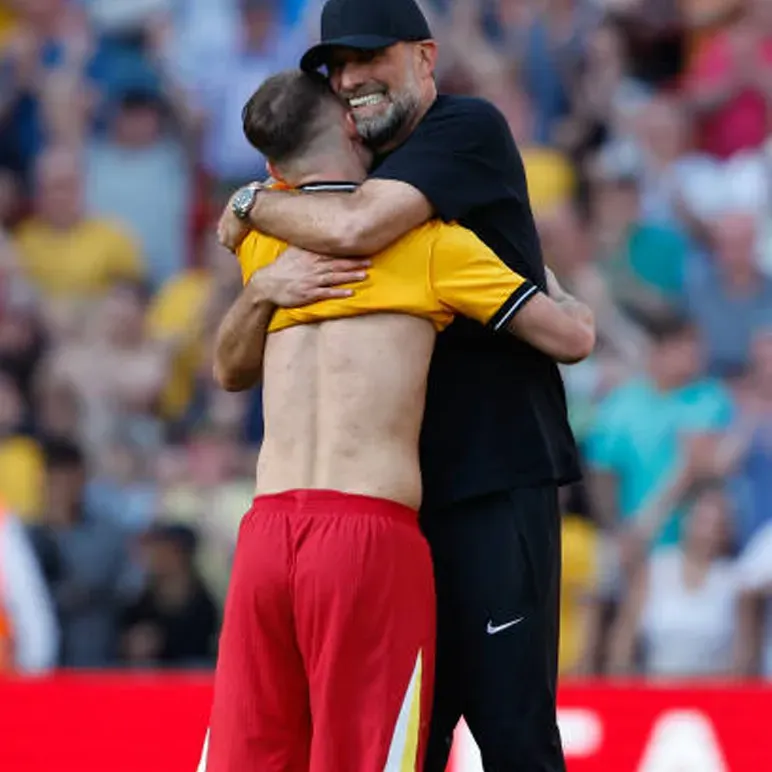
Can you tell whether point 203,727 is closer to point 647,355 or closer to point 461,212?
point 461,212

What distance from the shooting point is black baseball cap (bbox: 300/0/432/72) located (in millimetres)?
4770

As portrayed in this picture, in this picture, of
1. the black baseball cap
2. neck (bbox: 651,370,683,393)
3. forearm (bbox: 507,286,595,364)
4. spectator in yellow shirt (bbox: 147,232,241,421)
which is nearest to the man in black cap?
the black baseball cap

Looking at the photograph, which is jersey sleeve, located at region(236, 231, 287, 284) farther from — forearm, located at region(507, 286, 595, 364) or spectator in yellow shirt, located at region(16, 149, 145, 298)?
spectator in yellow shirt, located at region(16, 149, 145, 298)

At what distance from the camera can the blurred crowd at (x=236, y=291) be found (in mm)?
8945

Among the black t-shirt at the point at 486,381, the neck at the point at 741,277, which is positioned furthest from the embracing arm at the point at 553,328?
the neck at the point at 741,277

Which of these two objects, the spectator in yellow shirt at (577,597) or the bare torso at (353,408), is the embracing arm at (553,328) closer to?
the bare torso at (353,408)

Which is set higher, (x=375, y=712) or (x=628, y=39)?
(x=628, y=39)

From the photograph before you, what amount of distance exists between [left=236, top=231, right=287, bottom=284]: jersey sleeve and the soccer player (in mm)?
161

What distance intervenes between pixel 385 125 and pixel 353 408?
654 millimetres

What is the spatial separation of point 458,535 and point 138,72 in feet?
21.6

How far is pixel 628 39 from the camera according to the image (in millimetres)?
10648

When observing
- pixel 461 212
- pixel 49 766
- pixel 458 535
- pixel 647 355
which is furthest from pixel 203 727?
Answer: pixel 647 355

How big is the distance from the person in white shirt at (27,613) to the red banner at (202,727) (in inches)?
79.8

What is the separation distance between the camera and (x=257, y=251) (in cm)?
494
